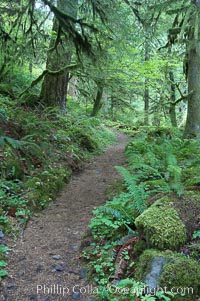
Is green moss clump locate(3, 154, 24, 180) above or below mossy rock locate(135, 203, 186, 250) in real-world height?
above

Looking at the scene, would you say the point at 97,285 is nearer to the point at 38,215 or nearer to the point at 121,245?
the point at 121,245

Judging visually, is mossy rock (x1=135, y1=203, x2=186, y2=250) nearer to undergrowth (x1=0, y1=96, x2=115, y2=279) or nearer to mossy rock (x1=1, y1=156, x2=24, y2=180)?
undergrowth (x1=0, y1=96, x2=115, y2=279)

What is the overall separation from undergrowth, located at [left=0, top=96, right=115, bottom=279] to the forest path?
198 mm

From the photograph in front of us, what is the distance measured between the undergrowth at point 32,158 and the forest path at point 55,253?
20cm

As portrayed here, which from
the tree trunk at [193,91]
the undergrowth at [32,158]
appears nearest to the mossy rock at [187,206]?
the undergrowth at [32,158]

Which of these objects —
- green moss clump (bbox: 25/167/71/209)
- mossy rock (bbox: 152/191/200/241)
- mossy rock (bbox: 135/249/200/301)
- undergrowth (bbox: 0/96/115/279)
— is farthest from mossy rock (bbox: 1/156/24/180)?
mossy rock (bbox: 135/249/200/301)

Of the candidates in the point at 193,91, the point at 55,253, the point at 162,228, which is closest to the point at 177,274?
the point at 162,228

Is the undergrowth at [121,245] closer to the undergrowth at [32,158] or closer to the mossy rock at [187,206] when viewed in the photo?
the mossy rock at [187,206]

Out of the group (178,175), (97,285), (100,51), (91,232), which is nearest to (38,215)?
(91,232)

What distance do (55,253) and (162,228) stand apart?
5.15 feet

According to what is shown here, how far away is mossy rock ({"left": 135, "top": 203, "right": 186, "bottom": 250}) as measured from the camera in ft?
9.64

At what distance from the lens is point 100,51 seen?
659 cm

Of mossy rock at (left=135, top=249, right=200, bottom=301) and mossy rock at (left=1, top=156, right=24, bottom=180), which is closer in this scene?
mossy rock at (left=135, top=249, right=200, bottom=301)

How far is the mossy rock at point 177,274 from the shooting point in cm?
252
